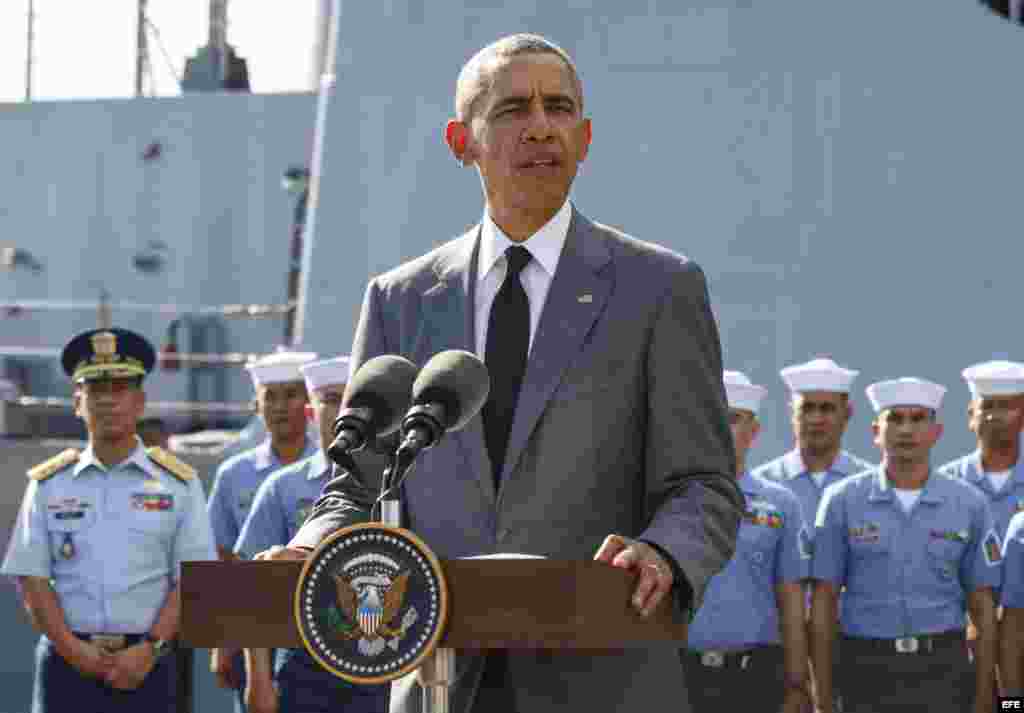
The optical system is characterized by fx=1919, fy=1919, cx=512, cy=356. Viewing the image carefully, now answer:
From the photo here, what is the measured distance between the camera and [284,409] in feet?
21.6

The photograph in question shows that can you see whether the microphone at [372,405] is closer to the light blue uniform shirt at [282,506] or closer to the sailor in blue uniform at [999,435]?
the light blue uniform shirt at [282,506]

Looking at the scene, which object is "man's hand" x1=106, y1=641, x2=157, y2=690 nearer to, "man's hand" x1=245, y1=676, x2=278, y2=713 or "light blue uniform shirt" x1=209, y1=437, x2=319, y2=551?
"man's hand" x1=245, y1=676, x2=278, y2=713

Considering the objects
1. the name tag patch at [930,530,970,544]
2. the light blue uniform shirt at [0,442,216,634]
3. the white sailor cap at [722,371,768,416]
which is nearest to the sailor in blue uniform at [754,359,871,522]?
the white sailor cap at [722,371,768,416]

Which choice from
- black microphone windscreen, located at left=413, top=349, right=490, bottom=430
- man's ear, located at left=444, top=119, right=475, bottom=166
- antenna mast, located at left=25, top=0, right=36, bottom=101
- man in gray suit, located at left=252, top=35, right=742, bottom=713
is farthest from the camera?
antenna mast, located at left=25, top=0, right=36, bottom=101

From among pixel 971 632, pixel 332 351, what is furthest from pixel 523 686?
pixel 332 351

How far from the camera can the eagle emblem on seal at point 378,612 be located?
195 centimetres

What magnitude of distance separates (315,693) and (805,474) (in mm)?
2044

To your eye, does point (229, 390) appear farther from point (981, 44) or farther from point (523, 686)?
point (523, 686)

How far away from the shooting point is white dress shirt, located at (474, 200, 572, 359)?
95.9 inches

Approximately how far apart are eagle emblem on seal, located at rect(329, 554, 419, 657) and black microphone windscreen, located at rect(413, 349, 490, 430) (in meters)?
0.19

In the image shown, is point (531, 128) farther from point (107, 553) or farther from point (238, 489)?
point (238, 489)

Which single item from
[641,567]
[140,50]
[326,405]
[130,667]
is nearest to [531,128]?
[641,567]

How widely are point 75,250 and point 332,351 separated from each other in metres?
5.41

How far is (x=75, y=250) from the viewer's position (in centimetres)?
1270
